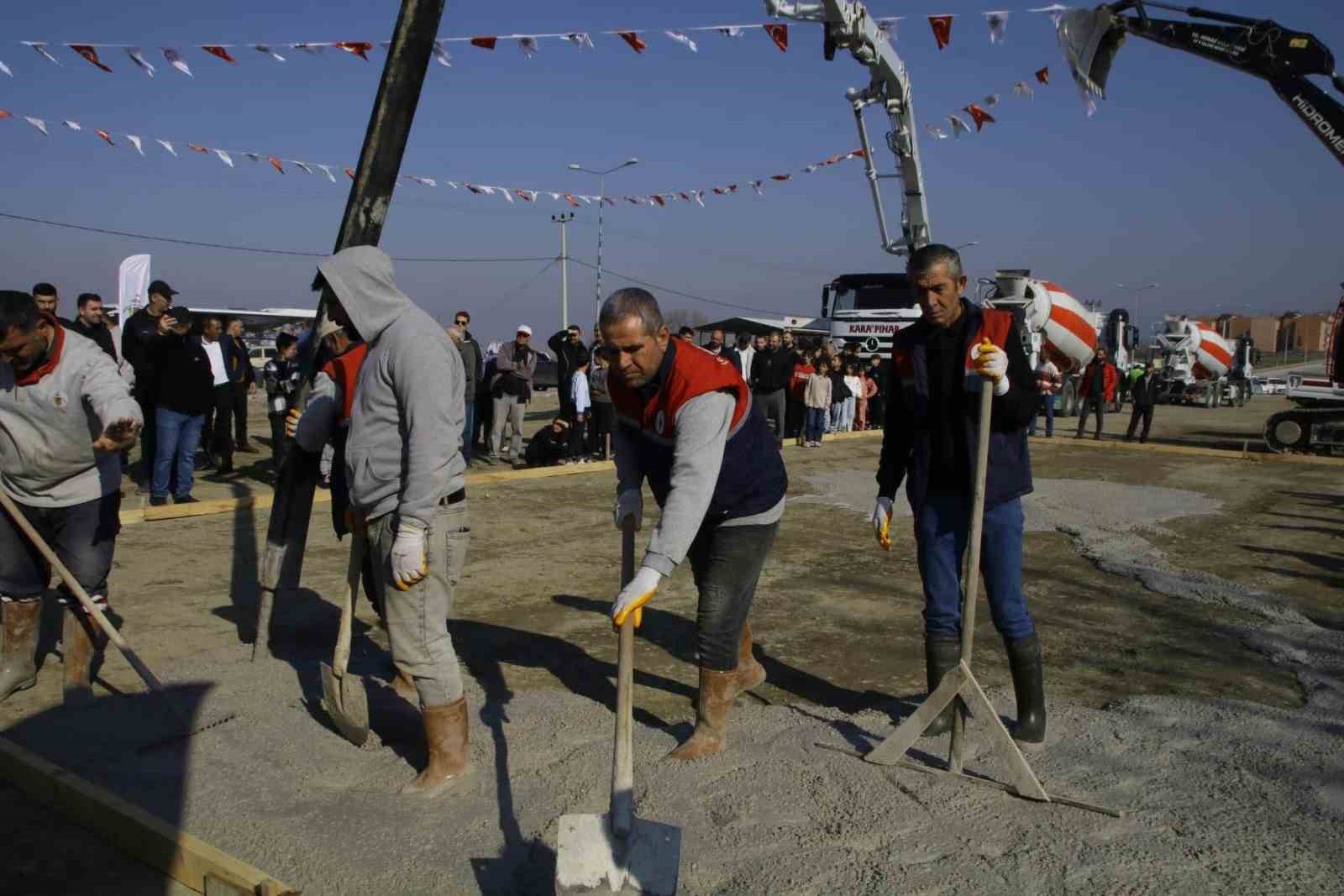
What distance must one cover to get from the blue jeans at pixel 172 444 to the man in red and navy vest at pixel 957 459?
6966 mm

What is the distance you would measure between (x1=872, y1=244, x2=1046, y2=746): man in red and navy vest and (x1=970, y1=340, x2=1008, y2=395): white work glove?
118 mm

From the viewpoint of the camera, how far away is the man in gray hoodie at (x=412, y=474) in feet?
11.7

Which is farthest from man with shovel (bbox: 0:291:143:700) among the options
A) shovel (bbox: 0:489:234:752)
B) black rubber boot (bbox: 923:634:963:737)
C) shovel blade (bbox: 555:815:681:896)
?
black rubber boot (bbox: 923:634:963:737)

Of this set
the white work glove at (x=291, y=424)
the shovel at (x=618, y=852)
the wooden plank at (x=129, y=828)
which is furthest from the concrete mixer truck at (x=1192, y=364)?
the wooden plank at (x=129, y=828)

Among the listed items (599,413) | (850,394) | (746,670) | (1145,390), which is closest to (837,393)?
(850,394)

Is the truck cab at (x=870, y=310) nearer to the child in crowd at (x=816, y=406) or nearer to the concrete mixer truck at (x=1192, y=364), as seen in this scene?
the child in crowd at (x=816, y=406)

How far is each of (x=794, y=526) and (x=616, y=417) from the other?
205 inches

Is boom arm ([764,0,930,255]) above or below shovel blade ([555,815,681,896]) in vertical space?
above

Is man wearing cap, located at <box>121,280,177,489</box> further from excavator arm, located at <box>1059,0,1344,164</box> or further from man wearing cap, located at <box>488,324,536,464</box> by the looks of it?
excavator arm, located at <box>1059,0,1344,164</box>

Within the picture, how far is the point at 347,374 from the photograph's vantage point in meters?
4.10

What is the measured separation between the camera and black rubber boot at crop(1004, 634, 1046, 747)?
13.3 ft

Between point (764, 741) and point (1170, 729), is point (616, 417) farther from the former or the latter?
point (1170, 729)

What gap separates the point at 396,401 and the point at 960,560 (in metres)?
2.31

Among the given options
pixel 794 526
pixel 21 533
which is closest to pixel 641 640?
pixel 21 533
